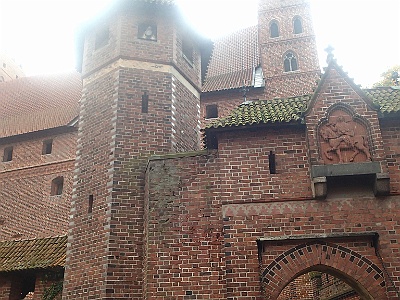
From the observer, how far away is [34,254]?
15.7 meters

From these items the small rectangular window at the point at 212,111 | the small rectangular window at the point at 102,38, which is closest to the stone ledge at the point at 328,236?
the small rectangular window at the point at 102,38

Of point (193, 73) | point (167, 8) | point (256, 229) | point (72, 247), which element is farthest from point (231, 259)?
point (167, 8)

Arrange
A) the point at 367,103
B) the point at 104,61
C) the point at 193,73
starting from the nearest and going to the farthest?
1. the point at 367,103
2. the point at 104,61
3. the point at 193,73

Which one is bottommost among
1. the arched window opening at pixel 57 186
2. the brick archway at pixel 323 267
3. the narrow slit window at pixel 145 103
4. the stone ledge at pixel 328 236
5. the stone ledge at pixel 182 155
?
the brick archway at pixel 323 267

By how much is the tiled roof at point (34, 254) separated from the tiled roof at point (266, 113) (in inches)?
263

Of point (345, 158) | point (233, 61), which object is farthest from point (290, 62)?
point (345, 158)

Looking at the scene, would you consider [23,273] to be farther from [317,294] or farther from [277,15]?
[277,15]

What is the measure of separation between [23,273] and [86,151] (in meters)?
4.81

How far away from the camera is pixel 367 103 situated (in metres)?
11.5

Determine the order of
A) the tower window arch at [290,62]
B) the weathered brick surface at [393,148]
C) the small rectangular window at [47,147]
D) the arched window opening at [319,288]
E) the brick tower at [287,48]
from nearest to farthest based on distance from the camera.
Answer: the weathered brick surface at [393,148] < the arched window opening at [319,288] < the small rectangular window at [47,147] < the brick tower at [287,48] < the tower window arch at [290,62]

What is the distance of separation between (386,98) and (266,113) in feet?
10.0

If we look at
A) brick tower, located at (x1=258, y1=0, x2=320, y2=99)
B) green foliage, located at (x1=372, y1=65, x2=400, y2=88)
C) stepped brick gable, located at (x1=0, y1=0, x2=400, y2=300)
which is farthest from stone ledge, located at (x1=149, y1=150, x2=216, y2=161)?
green foliage, located at (x1=372, y1=65, x2=400, y2=88)

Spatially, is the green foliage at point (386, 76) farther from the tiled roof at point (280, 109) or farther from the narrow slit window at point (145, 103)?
the narrow slit window at point (145, 103)

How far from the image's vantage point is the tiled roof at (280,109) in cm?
1159
